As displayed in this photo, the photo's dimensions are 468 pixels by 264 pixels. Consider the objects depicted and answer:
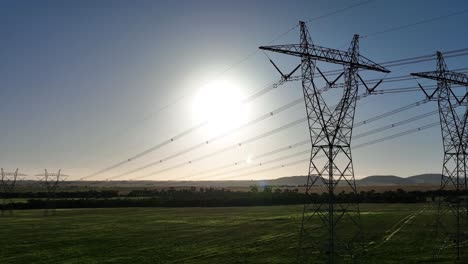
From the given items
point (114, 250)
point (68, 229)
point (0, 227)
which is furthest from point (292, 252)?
point (0, 227)

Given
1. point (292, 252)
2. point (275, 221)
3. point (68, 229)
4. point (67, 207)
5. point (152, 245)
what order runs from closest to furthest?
1. point (292, 252)
2. point (152, 245)
3. point (68, 229)
4. point (275, 221)
5. point (67, 207)

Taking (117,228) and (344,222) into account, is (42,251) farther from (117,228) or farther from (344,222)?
(344,222)

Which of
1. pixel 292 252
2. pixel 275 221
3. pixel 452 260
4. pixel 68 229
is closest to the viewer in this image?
pixel 452 260

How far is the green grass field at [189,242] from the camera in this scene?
4122 cm

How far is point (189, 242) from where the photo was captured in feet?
168

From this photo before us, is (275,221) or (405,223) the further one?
(275,221)

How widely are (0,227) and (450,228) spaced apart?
6743 cm

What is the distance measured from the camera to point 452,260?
37.9 meters

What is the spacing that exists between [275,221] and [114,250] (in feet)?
114

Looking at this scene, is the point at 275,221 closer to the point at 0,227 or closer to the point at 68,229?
the point at 68,229

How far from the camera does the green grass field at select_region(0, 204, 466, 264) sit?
41.2 metres

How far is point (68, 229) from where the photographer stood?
67625 mm

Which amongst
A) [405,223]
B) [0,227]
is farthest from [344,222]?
[0,227]

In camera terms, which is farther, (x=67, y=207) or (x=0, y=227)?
(x=67, y=207)
